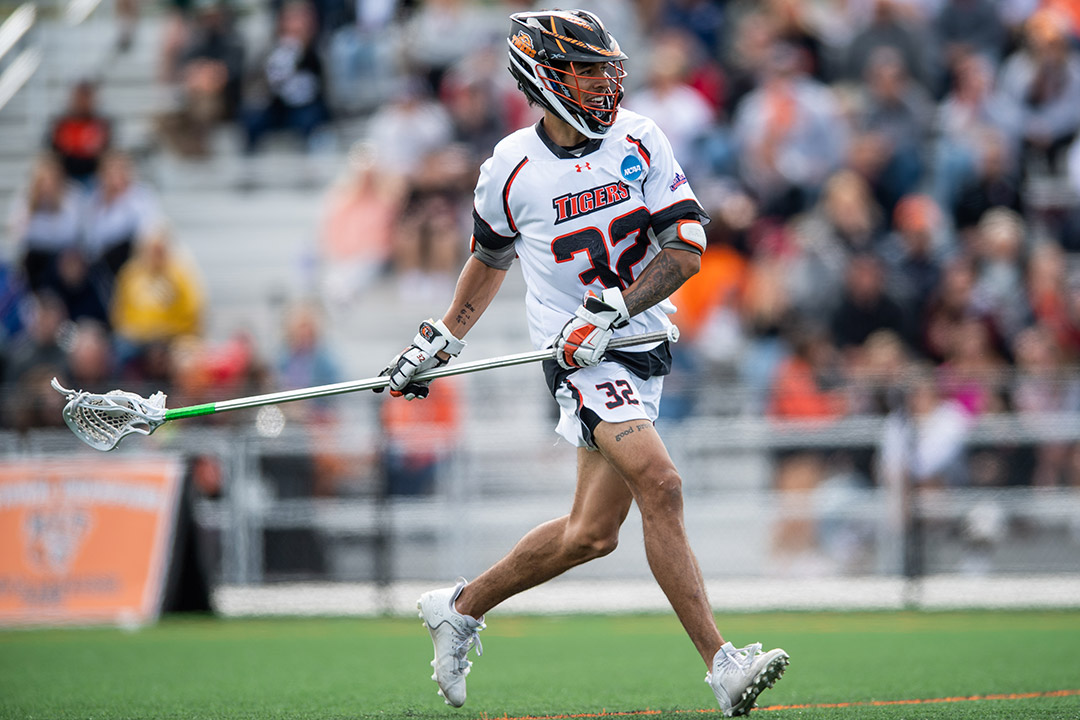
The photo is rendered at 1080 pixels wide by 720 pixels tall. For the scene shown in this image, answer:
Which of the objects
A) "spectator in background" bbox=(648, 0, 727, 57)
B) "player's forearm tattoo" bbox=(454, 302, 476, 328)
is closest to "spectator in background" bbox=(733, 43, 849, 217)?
"spectator in background" bbox=(648, 0, 727, 57)

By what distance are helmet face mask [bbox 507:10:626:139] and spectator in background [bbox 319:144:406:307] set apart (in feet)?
26.0

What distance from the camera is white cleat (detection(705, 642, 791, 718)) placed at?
16.0 feet

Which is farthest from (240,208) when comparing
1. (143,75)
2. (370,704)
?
(370,704)

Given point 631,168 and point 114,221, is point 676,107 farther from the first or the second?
point 631,168

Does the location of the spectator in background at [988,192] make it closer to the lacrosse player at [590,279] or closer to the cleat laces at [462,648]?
the lacrosse player at [590,279]

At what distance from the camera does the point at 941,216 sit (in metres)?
12.7

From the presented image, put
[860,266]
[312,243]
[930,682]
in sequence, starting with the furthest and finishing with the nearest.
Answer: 1. [312,243]
2. [860,266]
3. [930,682]

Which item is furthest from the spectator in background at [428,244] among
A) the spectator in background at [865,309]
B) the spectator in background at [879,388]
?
the spectator in background at [879,388]

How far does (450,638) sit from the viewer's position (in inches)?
219

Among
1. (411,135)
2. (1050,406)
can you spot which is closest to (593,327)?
(1050,406)

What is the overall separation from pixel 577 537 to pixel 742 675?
835 millimetres

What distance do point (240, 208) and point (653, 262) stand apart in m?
10.3

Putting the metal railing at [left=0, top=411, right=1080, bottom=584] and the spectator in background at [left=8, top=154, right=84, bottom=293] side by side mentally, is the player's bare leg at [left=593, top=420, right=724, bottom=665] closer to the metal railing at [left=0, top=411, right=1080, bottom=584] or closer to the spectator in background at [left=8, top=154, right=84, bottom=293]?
the metal railing at [left=0, top=411, right=1080, bottom=584]

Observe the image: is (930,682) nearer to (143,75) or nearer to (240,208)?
(240,208)
